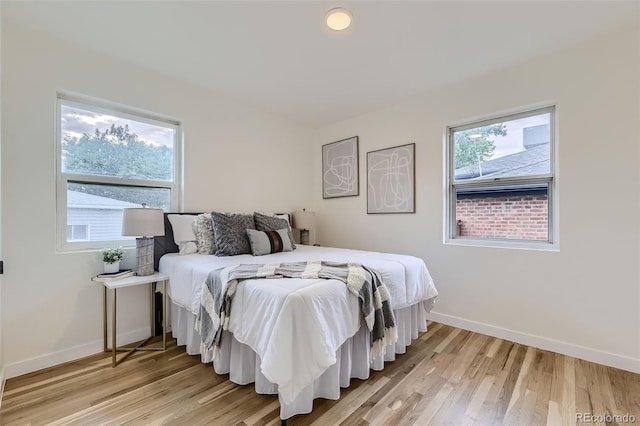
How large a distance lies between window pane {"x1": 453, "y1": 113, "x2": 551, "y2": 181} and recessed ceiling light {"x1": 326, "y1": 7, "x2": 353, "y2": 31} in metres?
1.71

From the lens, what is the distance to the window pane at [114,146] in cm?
230

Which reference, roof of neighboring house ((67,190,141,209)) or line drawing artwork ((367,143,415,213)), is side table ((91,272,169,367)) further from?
A: line drawing artwork ((367,143,415,213))

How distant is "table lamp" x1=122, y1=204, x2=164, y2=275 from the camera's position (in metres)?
2.18

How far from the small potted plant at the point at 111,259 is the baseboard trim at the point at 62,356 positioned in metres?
0.60

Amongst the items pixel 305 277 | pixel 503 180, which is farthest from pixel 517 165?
pixel 305 277

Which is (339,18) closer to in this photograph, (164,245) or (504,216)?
(504,216)

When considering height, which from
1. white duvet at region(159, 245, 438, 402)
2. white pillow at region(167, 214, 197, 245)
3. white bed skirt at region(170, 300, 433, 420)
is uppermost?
white pillow at region(167, 214, 197, 245)

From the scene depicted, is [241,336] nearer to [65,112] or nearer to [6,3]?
[65,112]

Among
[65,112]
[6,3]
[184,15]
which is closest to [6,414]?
[65,112]

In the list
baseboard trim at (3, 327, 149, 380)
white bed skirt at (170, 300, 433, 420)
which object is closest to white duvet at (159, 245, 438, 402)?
white bed skirt at (170, 300, 433, 420)

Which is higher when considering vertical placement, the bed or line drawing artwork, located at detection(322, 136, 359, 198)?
line drawing artwork, located at detection(322, 136, 359, 198)

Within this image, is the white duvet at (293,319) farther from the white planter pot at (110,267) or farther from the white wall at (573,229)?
the white wall at (573,229)

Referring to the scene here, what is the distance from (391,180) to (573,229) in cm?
170

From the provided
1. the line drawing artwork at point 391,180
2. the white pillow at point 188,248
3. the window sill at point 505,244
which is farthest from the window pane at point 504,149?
the white pillow at point 188,248
